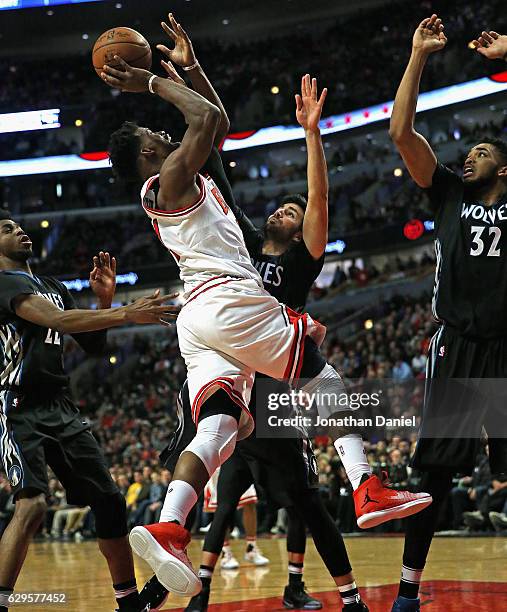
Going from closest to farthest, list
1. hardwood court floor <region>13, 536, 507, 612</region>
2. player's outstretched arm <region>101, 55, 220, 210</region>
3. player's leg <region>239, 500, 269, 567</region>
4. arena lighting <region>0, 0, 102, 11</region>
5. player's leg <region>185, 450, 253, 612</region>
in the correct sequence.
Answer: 1. player's outstretched arm <region>101, 55, 220, 210</region>
2. player's leg <region>185, 450, 253, 612</region>
3. hardwood court floor <region>13, 536, 507, 612</region>
4. player's leg <region>239, 500, 269, 567</region>
5. arena lighting <region>0, 0, 102, 11</region>

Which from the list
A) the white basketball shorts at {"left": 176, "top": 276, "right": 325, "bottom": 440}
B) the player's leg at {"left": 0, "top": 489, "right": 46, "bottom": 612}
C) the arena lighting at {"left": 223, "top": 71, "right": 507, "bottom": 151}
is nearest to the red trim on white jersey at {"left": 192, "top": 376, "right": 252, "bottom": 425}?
the white basketball shorts at {"left": 176, "top": 276, "right": 325, "bottom": 440}

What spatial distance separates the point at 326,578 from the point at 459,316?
12.4 ft

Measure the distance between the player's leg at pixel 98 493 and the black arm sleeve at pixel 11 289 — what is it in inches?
25.5

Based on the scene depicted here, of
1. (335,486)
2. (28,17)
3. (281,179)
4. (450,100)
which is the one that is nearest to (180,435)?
(335,486)

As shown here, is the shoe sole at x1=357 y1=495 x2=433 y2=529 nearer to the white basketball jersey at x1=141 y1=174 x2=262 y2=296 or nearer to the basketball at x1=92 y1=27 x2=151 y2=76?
Answer: the white basketball jersey at x1=141 y1=174 x2=262 y2=296

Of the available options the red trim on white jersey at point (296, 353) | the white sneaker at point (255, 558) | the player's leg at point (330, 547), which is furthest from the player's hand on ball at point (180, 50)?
the white sneaker at point (255, 558)

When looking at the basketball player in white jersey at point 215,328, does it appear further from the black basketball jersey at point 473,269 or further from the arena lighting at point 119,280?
the arena lighting at point 119,280

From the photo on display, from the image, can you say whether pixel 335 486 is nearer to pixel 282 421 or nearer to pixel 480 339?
pixel 282 421

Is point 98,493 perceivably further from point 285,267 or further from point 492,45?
point 492,45

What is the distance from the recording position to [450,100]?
23.4 meters

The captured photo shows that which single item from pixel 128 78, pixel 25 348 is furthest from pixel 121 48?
pixel 25 348

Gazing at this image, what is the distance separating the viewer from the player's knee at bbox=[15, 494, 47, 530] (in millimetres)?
4504

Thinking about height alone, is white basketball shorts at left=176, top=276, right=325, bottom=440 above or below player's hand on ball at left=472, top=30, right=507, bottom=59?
below

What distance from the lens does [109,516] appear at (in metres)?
4.86
